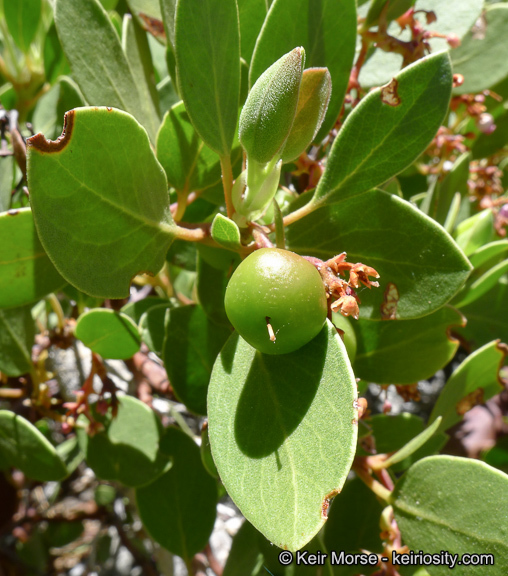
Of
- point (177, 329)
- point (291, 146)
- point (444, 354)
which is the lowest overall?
point (444, 354)

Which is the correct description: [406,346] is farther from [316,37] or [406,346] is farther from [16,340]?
[16,340]

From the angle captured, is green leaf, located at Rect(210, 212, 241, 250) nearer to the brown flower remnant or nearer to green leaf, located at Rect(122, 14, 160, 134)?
the brown flower remnant

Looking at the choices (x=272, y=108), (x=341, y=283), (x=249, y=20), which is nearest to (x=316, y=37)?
(x=249, y=20)

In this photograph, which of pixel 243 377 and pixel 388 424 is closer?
pixel 243 377

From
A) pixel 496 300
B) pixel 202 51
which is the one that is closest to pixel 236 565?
pixel 496 300

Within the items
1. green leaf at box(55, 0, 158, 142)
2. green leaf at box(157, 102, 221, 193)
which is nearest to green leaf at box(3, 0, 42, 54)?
green leaf at box(55, 0, 158, 142)

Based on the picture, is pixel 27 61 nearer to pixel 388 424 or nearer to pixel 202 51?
pixel 202 51

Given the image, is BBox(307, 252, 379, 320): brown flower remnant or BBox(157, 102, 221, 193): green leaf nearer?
BBox(307, 252, 379, 320): brown flower remnant
